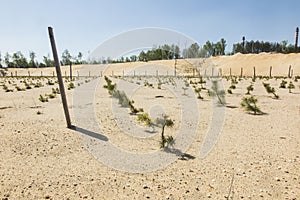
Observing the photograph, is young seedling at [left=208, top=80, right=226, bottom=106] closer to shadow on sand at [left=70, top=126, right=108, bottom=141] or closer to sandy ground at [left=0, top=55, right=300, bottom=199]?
sandy ground at [left=0, top=55, right=300, bottom=199]

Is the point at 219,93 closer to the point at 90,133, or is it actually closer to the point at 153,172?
the point at 90,133

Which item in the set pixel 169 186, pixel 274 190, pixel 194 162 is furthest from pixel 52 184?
pixel 274 190

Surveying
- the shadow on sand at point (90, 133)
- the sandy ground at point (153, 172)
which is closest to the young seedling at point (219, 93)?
the sandy ground at point (153, 172)

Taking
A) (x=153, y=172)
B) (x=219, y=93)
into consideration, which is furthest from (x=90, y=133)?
(x=219, y=93)

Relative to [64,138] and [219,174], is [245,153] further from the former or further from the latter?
[64,138]

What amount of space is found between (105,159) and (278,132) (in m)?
4.41

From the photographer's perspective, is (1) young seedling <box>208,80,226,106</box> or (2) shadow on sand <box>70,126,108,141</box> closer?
(2) shadow on sand <box>70,126,108,141</box>

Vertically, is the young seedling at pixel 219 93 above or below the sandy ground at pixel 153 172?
above

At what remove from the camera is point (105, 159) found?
4.13 metres

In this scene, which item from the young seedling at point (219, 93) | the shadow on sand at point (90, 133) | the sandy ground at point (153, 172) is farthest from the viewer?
the young seedling at point (219, 93)

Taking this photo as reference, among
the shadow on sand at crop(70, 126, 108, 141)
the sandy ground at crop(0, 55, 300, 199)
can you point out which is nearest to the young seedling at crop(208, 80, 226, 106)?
the sandy ground at crop(0, 55, 300, 199)

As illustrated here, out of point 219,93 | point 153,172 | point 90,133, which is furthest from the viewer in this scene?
point 219,93

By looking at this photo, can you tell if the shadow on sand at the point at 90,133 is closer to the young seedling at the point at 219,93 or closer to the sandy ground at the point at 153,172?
the sandy ground at the point at 153,172

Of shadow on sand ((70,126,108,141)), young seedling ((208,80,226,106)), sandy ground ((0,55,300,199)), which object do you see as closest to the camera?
sandy ground ((0,55,300,199))
